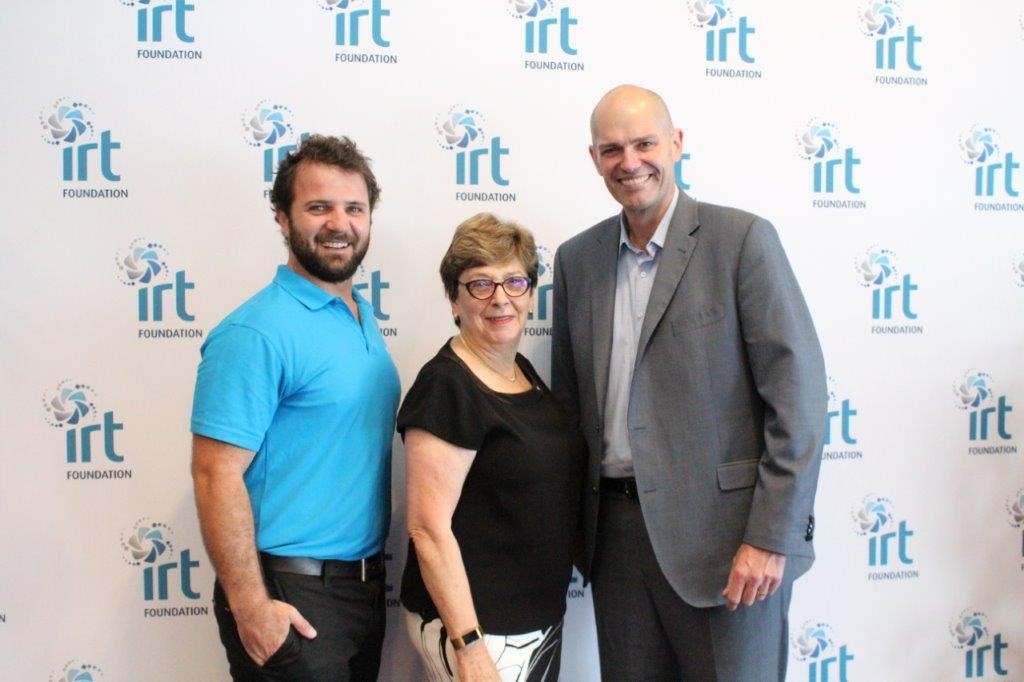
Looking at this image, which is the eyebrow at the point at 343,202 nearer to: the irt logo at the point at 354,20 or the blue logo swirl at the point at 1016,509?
the irt logo at the point at 354,20

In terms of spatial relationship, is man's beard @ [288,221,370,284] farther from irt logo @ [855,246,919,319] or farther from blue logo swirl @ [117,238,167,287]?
irt logo @ [855,246,919,319]

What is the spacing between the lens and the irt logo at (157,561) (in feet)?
6.89

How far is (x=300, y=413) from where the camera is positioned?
157 cm

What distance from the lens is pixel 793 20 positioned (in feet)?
7.30

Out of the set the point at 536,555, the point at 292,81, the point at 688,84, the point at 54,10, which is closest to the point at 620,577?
the point at 536,555

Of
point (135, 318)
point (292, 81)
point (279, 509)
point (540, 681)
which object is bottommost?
point (540, 681)

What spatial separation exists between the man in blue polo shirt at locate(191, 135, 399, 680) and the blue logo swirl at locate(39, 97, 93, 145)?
31.0 inches

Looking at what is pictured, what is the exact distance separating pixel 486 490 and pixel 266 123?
1266 mm

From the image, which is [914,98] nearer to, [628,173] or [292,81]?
[628,173]

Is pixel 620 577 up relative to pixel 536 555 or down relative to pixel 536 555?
down

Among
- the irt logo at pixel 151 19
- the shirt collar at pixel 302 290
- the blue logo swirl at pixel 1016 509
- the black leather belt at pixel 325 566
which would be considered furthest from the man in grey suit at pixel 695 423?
the irt logo at pixel 151 19

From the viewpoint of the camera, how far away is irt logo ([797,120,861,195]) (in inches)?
88.2

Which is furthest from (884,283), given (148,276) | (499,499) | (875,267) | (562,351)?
(148,276)

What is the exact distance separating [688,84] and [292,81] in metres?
1.18
